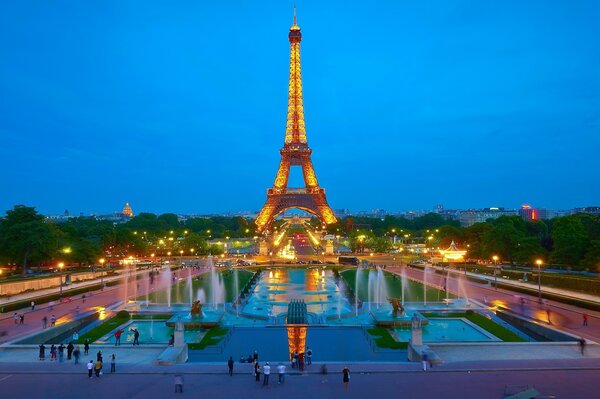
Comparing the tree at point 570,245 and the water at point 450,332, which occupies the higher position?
the tree at point 570,245

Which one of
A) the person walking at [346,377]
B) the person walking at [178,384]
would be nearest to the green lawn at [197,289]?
the person walking at [178,384]

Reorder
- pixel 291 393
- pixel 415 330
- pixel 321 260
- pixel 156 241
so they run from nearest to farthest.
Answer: pixel 291 393
pixel 415 330
pixel 321 260
pixel 156 241

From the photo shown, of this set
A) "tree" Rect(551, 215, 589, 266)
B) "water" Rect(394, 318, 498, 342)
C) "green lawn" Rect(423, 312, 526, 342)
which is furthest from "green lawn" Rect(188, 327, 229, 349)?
"tree" Rect(551, 215, 589, 266)

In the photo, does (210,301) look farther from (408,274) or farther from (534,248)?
(534,248)

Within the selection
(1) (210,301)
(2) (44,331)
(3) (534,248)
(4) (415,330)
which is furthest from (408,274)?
(2) (44,331)

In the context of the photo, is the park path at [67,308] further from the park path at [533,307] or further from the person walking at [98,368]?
the park path at [533,307]

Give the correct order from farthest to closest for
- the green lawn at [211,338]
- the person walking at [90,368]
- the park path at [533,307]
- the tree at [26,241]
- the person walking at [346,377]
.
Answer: the tree at [26,241]
the park path at [533,307]
the green lawn at [211,338]
the person walking at [90,368]
the person walking at [346,377]
